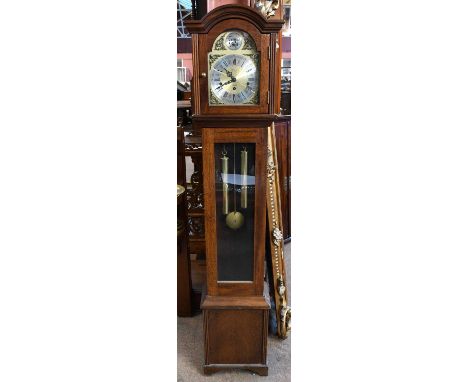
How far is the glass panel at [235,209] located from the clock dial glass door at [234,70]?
176 mm

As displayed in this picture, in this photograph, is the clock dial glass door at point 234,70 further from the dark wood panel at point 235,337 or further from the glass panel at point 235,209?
the dark wood panel at point 235,337

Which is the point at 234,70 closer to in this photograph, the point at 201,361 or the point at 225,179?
the point at 225,179

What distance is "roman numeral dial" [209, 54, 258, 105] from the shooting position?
1.31 m

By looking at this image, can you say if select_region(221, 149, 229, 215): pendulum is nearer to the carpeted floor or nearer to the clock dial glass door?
the clock dial glass door

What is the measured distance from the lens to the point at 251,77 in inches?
52.1

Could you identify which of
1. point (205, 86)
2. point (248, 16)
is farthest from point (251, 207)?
point (248, 16)

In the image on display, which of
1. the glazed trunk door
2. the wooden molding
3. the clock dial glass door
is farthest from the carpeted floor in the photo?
the wooden molding

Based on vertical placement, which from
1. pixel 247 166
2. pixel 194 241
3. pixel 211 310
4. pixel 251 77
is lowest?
pixel 211 310

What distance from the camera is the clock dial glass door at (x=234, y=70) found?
1302mm

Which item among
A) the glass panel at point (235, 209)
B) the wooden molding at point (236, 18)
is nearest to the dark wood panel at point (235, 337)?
the glass panel at point (235, 209)

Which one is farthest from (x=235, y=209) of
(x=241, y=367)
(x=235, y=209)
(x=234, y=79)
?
(x=241, y=367)

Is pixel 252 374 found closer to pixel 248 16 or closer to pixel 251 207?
pixel 251 207

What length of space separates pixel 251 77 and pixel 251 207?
500mm

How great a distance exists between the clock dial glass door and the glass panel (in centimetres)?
18
